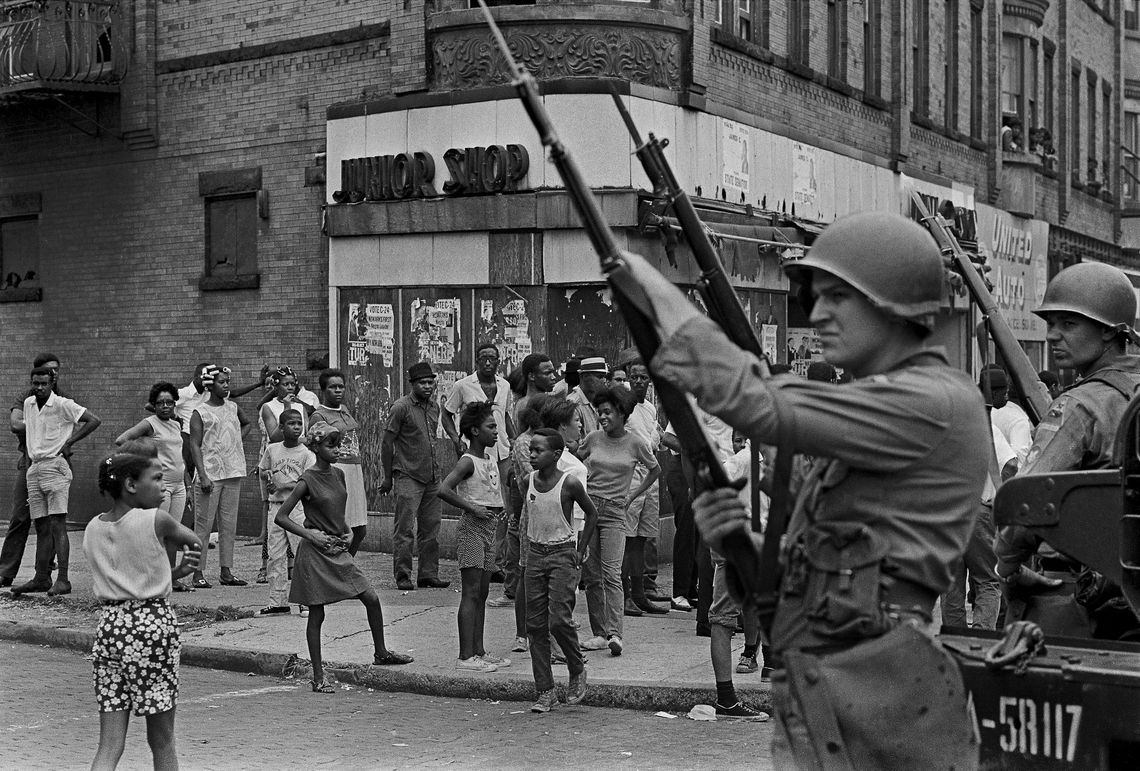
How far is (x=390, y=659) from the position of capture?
9.86 m

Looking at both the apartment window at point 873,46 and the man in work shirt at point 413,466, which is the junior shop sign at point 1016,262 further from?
the man in work shirt at point 413,466

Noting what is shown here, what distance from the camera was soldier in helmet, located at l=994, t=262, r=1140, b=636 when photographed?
5.22 meters

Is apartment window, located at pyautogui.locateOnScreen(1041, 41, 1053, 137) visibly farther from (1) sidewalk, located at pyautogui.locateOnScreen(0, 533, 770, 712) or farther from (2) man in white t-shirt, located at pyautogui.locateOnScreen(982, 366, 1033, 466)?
(2) man in white t-shirt, located at pyautogui.locateOnScreen(982, 366, 1033, 466)

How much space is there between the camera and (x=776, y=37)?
736 inches

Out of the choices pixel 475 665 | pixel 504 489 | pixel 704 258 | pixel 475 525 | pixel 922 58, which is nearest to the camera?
pixel 704 258

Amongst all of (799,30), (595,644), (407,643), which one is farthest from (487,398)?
(799,30)

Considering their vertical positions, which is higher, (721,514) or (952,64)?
(952,64)

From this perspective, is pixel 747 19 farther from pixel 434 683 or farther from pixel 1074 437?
pixel 1074 437

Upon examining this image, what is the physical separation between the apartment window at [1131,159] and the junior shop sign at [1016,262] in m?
8.12

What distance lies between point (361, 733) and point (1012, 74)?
903 inches

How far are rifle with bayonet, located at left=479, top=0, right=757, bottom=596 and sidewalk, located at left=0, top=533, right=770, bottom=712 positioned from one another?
589 cm

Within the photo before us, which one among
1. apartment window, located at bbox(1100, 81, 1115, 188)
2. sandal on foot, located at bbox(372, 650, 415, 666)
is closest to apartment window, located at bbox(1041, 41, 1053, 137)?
apartment window, located at bbox(1100, 81, 1115, 188)

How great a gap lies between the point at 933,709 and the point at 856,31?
19.1 meters

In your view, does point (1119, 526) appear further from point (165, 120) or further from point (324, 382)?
point (165, 120)
